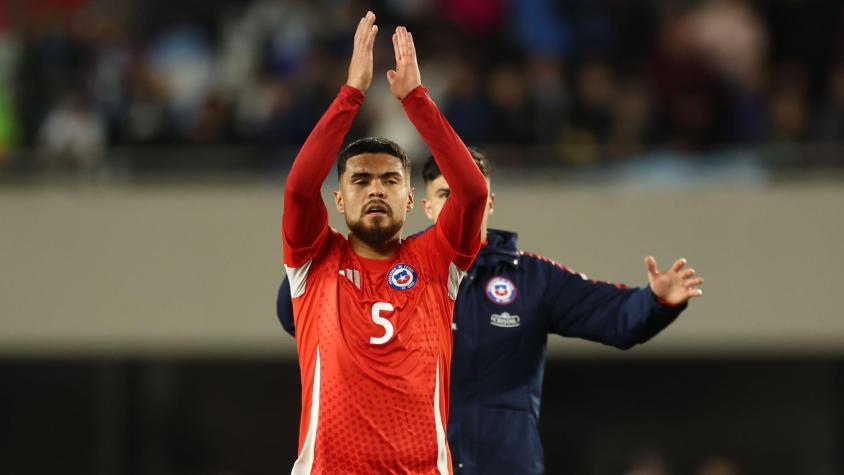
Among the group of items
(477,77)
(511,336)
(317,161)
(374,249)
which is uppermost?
(477,77)

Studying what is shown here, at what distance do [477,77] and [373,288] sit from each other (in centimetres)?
665

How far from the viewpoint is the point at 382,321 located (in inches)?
187

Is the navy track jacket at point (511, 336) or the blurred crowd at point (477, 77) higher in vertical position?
the blurred crowd at point (477, 77)

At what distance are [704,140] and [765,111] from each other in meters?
0.60

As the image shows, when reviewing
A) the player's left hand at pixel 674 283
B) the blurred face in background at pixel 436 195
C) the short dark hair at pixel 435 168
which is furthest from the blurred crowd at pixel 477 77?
the player's left hand at pixel 674 283

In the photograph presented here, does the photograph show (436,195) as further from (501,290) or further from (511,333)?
(511,333)

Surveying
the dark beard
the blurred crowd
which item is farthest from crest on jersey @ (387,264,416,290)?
the blurred crowd

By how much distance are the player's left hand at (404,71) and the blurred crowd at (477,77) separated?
599 centimetres

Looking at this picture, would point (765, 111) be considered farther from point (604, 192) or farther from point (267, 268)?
point (267, 268)

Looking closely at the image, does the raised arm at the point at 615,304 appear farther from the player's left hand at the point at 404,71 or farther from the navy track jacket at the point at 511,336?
the player's left hand at the point at 404,71

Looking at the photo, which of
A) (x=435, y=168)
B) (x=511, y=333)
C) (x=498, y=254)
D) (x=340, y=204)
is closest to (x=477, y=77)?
(x=435, y=168)

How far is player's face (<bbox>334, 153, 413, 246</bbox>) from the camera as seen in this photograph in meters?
4.77

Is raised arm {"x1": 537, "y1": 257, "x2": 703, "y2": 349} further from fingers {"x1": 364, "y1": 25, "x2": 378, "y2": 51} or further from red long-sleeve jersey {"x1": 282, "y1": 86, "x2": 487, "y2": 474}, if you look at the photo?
fingers {"x1": 364, "y1": 25, "x2": 378, "y2": 51}

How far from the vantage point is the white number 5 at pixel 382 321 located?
4.72 m
